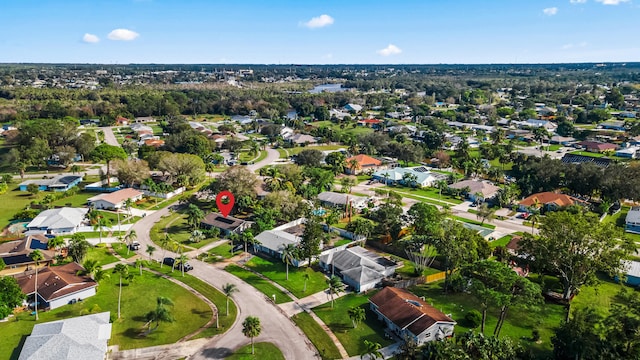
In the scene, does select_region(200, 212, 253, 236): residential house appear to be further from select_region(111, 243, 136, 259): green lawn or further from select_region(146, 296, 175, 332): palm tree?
select_region(146, 296, 175, 332): palm tree

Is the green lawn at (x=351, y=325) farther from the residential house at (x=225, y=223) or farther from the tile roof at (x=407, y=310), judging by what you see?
the residential house at (x=225, y=223)

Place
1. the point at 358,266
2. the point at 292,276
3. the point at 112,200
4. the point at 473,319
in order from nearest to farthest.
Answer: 1. the point at 473,319
2. the point at 358,266
3. the point at 292,276
4. the point at 112,200

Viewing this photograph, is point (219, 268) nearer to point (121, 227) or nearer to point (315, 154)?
point (121, 227)

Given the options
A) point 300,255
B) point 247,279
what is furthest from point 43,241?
point 300,255

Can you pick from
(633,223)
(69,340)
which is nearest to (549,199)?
(633,223)

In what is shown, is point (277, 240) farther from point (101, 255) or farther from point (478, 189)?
point (478, 189)

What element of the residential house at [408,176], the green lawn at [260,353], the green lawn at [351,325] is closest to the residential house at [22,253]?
the green lawn at [260,353]

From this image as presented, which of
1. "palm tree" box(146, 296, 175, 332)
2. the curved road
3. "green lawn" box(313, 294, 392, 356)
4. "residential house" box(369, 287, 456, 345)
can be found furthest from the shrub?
"palm tree" box(146, 296, 175, 332)
